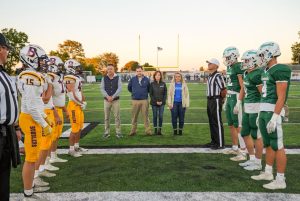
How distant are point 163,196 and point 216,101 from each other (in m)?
3.53

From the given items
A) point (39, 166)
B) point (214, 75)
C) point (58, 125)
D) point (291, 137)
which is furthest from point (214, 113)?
point (39, 166)

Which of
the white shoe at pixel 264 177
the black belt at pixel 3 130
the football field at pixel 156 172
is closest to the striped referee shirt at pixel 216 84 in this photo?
the football field at pixel 156 172

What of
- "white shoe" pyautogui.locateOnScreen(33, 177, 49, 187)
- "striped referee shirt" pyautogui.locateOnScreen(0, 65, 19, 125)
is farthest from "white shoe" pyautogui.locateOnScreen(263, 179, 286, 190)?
"striped referee shirt" pyautogui.locateOnScreen(0, 65, 19, 125)

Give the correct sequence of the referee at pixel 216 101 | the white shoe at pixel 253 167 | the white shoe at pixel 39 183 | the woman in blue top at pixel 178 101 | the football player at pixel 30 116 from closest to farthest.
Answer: the football player at pixel 30 116, the white shoe at pixel 39 183, the white shoe at pixel 253 167, the referee at pixel 216 101, the woman in blue top at pixel 178 101

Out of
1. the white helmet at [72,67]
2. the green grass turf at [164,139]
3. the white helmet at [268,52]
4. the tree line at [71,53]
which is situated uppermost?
the tree line at [71,53]

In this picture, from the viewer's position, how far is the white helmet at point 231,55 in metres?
6.40

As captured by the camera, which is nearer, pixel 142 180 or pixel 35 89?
pixel 35 89

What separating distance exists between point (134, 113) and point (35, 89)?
5.22 meters

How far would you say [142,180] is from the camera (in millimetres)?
4898

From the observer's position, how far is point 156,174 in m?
5.22

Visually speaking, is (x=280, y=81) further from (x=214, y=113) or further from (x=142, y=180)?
(x=214, y=113)

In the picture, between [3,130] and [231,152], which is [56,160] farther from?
[231,152]

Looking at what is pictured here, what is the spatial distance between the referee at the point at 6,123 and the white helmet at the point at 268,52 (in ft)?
11.2

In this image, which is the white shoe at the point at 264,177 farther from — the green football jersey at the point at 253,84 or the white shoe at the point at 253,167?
the green football jersey at the point at 253,84
